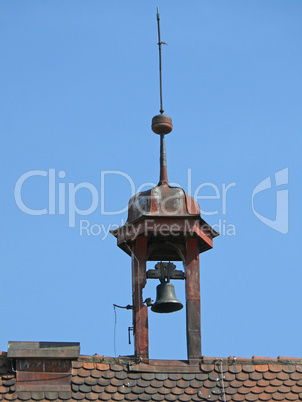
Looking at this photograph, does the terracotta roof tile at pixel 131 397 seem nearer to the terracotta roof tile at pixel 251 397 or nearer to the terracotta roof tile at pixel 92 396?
the terracotta roof tile at pixel 92 396

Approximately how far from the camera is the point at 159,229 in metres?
20.8

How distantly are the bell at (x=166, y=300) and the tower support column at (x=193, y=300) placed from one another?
29cm

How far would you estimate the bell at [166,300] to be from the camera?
20766mm

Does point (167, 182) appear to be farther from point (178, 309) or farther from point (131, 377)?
point (131, 377)

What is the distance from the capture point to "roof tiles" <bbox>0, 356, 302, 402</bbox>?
19245 millimetres

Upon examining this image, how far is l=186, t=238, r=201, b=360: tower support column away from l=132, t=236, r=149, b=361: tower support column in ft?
2.35

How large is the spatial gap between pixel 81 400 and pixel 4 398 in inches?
47.0

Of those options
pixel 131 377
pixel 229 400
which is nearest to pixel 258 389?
pixel 229 400

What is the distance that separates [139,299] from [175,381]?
1.62m

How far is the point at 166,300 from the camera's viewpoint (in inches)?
816

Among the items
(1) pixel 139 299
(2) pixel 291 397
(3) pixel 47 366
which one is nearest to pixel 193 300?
(1) pixel 139 299

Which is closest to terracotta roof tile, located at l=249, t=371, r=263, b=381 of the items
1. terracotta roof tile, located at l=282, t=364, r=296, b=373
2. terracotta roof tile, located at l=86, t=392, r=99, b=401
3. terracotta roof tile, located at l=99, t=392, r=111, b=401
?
terracotta roof tile, located at l=282, t=364, r=296, b=373

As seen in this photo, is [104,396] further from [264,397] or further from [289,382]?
[289,382]

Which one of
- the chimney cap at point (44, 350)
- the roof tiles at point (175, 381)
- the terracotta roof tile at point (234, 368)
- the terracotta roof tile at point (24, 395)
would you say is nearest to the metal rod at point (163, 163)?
the roof tiles at point (175, 381)
